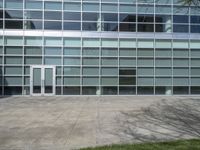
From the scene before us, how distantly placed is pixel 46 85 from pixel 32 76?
131 centimetres

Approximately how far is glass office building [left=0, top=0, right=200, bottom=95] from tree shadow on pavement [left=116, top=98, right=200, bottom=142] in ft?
31.7

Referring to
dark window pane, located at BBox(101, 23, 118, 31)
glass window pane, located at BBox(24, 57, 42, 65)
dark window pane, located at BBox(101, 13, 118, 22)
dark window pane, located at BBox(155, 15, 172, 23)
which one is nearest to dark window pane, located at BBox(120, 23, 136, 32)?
dark window pane, located at BBox(101, 23, 118, 31)

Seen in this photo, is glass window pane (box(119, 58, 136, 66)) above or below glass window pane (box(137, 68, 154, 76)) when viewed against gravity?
above

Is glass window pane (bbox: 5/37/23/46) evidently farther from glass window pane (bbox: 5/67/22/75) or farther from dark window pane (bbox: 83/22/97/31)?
dark window pane (bbox: 83/22/97/31)

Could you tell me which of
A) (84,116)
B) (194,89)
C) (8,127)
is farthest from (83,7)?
(8,127)

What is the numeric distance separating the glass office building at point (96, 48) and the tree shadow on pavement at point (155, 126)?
9670 mm

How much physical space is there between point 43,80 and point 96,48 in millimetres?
4985

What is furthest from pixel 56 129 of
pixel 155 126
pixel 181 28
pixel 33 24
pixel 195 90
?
pixel 181 28

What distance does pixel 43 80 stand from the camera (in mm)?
23203

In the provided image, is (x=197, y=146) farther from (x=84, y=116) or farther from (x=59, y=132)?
(x=84, y=116)

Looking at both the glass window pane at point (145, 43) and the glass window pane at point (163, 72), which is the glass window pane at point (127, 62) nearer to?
the glass window pane at point (145, 43)

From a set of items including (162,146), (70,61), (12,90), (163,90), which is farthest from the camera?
(163,90)

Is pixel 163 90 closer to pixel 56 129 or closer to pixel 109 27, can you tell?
pixel 109 27

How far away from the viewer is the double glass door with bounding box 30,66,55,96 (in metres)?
23.1
